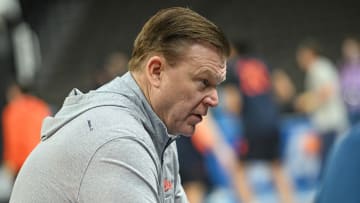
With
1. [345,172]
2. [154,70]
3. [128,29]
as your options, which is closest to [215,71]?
[154,70]

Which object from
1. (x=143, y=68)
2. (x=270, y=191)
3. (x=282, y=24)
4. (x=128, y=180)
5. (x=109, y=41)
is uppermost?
(x=282, y=24)

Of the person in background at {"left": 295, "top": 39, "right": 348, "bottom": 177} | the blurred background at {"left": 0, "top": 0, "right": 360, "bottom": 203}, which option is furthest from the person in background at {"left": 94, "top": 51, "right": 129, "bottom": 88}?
the blurred background at {"left": 0, "top": 0, "right": 360, "bottom": 203}

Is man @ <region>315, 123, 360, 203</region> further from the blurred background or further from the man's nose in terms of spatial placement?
the blurred background

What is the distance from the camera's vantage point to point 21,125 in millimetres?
8461

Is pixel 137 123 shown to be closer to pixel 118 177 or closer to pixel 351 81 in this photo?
pixel 118 177

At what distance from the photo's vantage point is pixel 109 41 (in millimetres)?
15648

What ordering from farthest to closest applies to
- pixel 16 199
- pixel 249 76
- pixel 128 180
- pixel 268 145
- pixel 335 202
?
pixel 268 145
pixel 249 76
pixel 335 202
pixel 16 199
pixel 128 180

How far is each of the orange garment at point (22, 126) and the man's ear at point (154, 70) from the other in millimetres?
5578

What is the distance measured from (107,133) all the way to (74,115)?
176 mm

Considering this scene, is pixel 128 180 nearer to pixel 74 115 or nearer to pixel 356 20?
pixel 74 115

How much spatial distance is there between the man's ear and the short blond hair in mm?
28

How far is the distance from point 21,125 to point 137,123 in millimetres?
6015

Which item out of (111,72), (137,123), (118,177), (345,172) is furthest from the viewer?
(111,72)

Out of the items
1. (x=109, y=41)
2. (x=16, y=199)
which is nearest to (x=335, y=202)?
(x=16, y=199)
